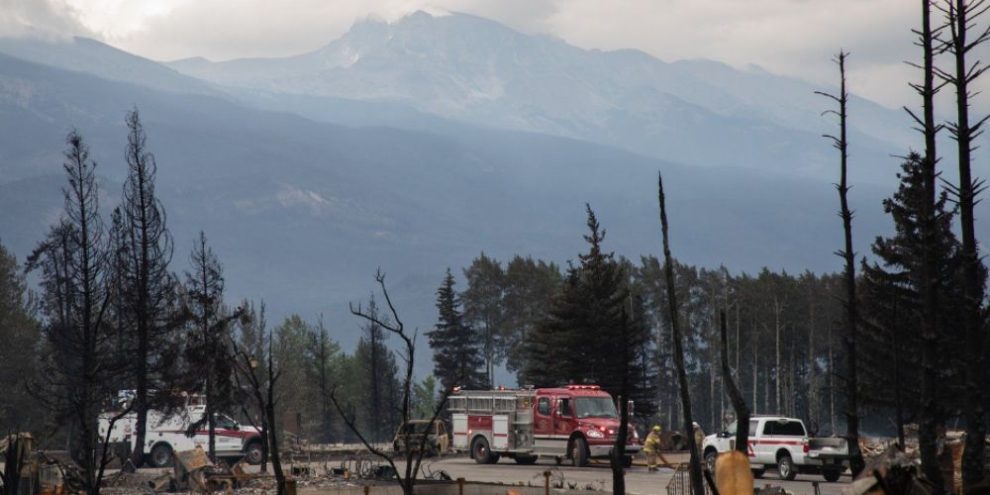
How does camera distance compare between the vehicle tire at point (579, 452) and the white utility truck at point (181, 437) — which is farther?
the white utility truck at point (181, 437)

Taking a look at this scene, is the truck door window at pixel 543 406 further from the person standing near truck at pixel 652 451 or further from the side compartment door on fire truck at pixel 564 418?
the person standing near truck at pixel 652 451

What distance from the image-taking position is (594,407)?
4822 centimetres

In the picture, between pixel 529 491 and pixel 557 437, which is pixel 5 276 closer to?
pixel 557 437

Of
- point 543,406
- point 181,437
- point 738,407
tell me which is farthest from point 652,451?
point 738,407

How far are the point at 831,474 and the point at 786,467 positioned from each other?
5.33 feet

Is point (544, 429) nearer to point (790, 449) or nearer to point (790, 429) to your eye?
point (790, 429)

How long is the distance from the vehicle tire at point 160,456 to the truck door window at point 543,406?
1595 centimetres

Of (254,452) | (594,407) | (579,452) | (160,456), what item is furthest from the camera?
(254,452)

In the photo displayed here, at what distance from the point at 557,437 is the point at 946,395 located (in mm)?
16039

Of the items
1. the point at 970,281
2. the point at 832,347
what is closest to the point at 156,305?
the point at 970,281

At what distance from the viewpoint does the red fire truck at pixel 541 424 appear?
47.3m

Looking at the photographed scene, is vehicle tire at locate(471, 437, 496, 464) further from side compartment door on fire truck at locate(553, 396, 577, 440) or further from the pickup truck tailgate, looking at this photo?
the pickup truck tailgate

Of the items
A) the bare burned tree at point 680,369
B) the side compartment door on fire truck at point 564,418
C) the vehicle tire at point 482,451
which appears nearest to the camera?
the bare burned tree at point 680,369

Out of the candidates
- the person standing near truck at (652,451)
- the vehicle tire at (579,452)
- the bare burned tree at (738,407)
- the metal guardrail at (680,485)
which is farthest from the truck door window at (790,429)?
the bare burned tree at (738,407)
